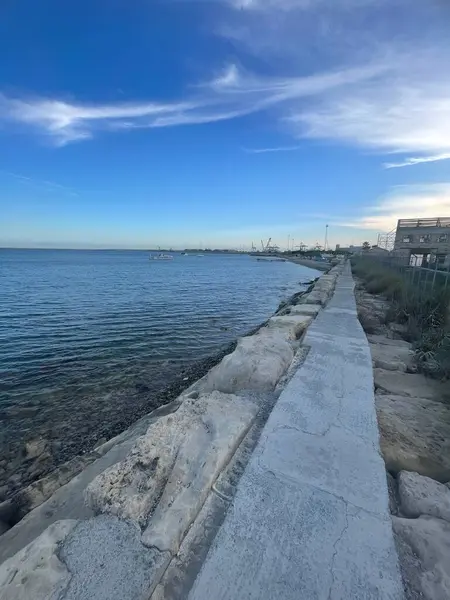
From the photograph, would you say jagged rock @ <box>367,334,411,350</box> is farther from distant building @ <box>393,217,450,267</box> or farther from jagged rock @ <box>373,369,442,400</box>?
distant building @ <box>393,217,450,267</box>

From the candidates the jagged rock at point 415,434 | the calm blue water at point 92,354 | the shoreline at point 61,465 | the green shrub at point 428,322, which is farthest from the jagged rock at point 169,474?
the green shrub at point 428,322

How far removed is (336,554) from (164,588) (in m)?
0.87

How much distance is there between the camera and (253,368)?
3.63 metres

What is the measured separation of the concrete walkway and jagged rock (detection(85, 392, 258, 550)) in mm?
229

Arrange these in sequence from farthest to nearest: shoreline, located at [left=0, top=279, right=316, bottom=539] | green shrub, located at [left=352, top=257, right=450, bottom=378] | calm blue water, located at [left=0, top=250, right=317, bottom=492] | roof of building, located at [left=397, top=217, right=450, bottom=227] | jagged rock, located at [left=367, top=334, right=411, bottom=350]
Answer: roof of building, located at [left=397, top=217, right=450, bottom=227], jagged rock, located at [left=367, top=334, right=411, bottom=350], calm blue water, located at [left=0, top=250, right=317, bottom=492], green shrub, located at [left=352, top=257, right=450, bottom=378], shoreline, located at [left=0, top=279, right=316, bottom=539]

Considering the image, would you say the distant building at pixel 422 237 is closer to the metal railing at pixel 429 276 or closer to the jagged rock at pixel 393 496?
the metal railing at pixel 429 276

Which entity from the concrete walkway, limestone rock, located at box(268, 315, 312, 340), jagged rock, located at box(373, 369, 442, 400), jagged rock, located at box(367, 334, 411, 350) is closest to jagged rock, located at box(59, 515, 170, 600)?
the concrete walkway

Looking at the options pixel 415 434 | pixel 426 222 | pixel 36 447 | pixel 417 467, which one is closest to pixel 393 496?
pixel 417 467

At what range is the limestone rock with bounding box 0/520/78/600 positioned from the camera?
1.39 metres

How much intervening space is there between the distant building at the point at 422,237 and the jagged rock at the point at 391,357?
17.2 m

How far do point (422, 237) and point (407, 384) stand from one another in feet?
78.7

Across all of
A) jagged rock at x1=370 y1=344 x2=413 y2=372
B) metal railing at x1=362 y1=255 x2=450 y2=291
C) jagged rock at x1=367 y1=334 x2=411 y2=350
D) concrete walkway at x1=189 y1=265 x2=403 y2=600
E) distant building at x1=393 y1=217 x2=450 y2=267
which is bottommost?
jagged rock at x1=367 y1=334 x2=411 y2=350

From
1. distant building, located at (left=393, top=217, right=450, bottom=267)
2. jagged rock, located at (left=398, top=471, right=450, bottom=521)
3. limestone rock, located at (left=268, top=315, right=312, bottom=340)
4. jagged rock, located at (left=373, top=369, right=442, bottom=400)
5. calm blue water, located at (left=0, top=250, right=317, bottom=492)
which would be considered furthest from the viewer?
distant building, located at (left=393, top=217, right=450, bottom=267)

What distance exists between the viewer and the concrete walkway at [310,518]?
1.41 metres
